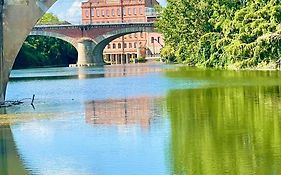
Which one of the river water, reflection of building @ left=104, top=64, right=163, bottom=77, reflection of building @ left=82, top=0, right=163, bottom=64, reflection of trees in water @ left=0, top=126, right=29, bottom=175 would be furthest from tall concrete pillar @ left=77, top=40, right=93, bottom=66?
reflection of trees in water @ left=0, top=126, right=29, bottom=175

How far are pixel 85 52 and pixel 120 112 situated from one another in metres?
76.5

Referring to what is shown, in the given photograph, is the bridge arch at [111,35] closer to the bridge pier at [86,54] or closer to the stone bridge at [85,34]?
the stone bridge at [85,34]

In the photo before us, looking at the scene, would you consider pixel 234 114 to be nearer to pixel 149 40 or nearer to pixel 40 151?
pixel 40 151

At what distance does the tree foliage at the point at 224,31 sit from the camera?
170 ft

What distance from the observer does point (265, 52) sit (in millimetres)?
51281

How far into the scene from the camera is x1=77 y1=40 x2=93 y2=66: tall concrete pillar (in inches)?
3976

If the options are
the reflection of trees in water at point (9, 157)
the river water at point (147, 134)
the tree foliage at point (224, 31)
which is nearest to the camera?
the river water at point (147, 134)

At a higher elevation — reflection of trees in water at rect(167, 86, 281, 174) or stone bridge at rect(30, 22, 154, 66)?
stone bridge at rect(30, 22, 154, 66)

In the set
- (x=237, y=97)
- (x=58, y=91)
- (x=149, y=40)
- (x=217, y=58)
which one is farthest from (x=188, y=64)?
(x=149, y=40)

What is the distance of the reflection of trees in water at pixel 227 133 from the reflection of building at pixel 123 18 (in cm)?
11203

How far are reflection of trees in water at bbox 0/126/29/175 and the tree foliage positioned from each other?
1272 inches

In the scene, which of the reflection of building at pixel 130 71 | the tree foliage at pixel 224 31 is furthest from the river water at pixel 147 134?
the reflection of building at pixel 130 71

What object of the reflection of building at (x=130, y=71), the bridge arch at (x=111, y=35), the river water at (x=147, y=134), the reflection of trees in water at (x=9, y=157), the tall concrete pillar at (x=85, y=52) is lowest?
the reflection of building at (x=130, y=71)

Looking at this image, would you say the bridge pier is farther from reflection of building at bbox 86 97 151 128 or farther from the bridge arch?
reflection of building at bbox 86 97 151 128
